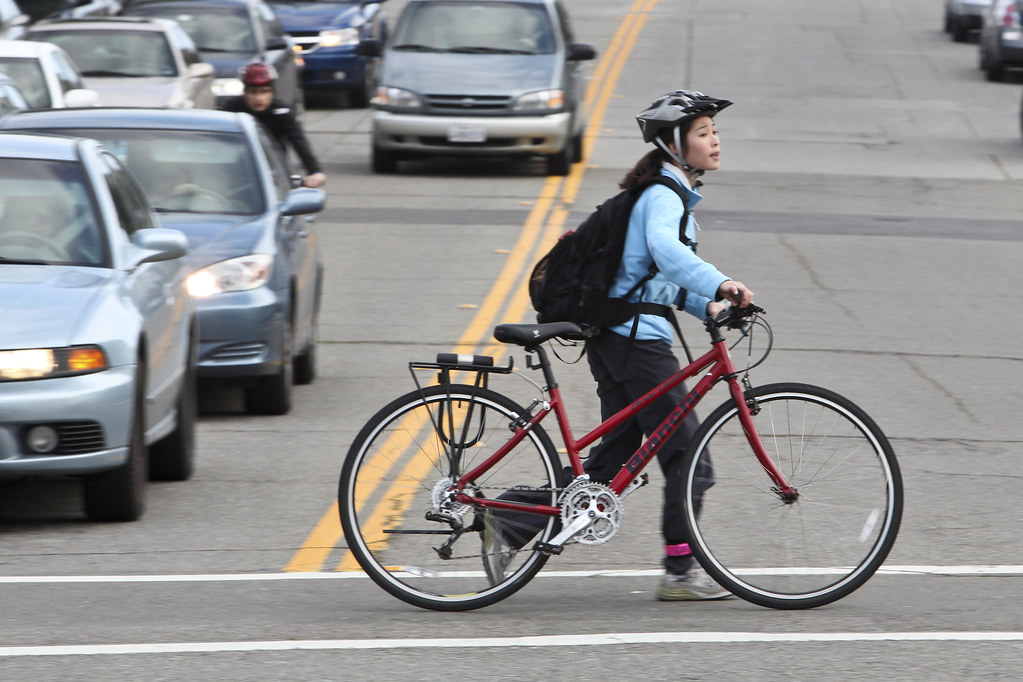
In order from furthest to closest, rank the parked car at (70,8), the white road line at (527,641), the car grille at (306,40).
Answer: the car grille at (306,40), the parked car at (70,8), the white road line at (527,641)

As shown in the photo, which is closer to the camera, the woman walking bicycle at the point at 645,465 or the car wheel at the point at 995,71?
the woman walking bicycle at the point at 645,465

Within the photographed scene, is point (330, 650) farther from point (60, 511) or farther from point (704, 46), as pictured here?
point (704, 46)

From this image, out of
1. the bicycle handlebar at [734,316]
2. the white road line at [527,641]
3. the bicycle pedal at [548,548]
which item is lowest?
the white road line at [527,641]

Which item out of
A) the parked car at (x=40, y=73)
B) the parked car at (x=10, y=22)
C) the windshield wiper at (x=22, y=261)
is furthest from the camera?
the parked car at (x=10, y=22)

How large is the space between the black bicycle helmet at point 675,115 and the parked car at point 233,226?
3.97 metres

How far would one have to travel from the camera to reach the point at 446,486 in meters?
5.84

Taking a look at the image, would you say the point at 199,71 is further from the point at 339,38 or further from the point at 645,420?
the point at 645,420

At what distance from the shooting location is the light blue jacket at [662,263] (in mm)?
5637

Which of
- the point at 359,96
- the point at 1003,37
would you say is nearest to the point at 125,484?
the point at 359,96

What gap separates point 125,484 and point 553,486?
7.07 ft

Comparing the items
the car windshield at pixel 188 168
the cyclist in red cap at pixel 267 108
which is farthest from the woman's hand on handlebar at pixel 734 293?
the cyclist in red cap at pixel 267 108

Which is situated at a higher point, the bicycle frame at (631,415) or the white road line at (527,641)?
the bicycle frame at (631,415)

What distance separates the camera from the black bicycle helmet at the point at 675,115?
5809mm

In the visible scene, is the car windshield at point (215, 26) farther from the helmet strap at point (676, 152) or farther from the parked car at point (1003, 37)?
the helmet strap at point (676, 152)
